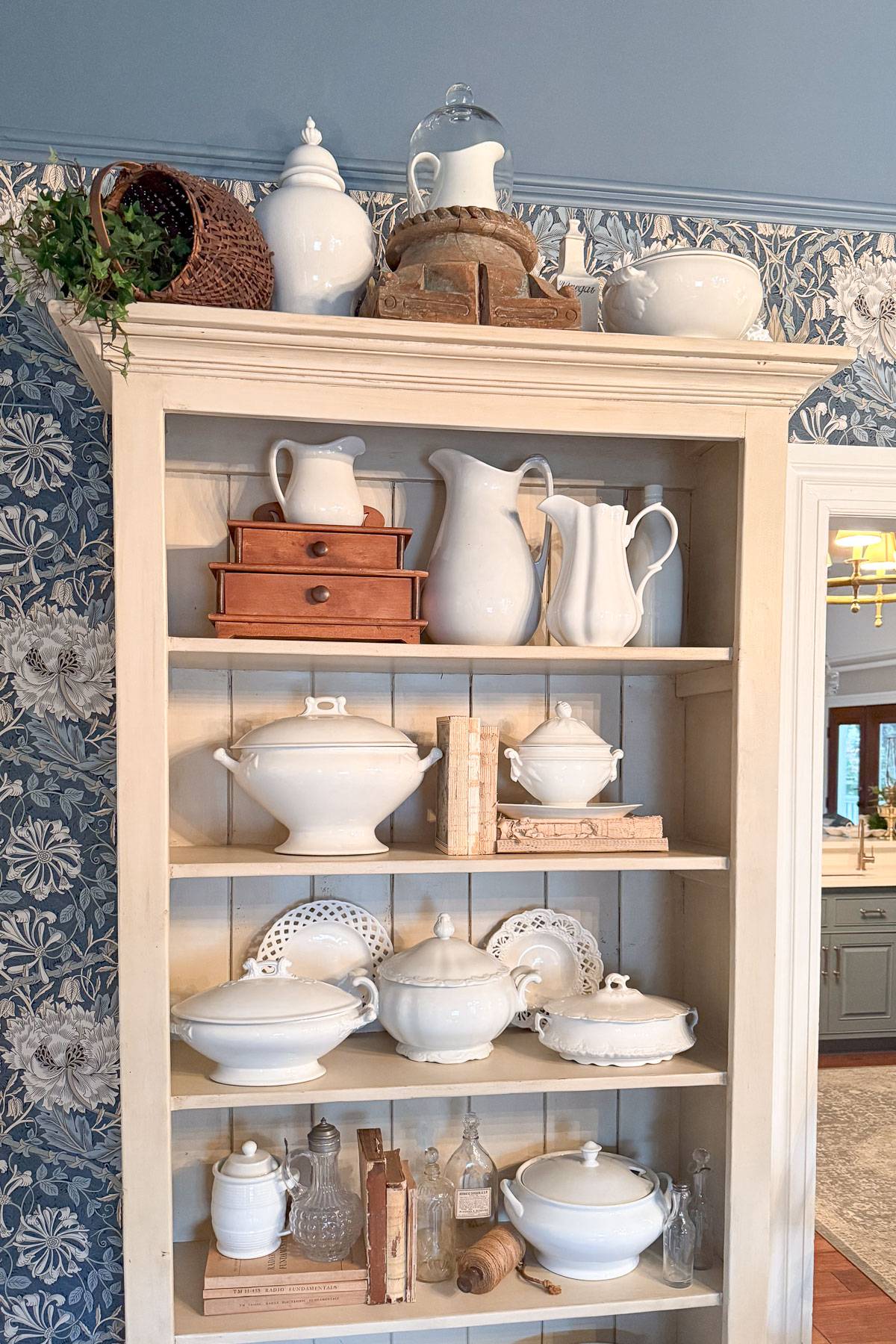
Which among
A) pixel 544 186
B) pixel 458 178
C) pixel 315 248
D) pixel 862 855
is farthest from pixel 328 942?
pixel 862 855

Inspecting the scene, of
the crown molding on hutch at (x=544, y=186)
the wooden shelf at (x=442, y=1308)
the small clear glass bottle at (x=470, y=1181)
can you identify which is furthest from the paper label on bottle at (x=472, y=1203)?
the crown molding on hutch at (x=544, y=186)

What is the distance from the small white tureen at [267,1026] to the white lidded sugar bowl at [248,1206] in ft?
0.56

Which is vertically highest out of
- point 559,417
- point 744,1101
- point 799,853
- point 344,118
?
point 344,118

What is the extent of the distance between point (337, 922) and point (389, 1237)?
0.49 meters

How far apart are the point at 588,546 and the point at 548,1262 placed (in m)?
1.15

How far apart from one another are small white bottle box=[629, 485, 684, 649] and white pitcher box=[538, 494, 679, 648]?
47 millimetres

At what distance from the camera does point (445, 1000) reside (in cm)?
168

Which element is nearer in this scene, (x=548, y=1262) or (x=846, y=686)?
(x=548, y=1262)

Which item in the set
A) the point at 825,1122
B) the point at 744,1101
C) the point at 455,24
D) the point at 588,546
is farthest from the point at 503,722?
the point at 825,1122

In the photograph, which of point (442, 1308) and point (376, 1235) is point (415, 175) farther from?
point (442, 1308)

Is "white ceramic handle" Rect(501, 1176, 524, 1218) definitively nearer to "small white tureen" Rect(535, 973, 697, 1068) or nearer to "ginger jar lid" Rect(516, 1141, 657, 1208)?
"ginger jar lid" Rect(516, 1141, 657, 1208)

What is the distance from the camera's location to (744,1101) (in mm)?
1680

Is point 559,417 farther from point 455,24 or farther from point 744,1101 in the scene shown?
point 744,1101

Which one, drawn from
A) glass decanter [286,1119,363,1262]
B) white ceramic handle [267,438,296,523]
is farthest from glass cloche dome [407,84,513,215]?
glass decanter [286,1119,363,1262]
